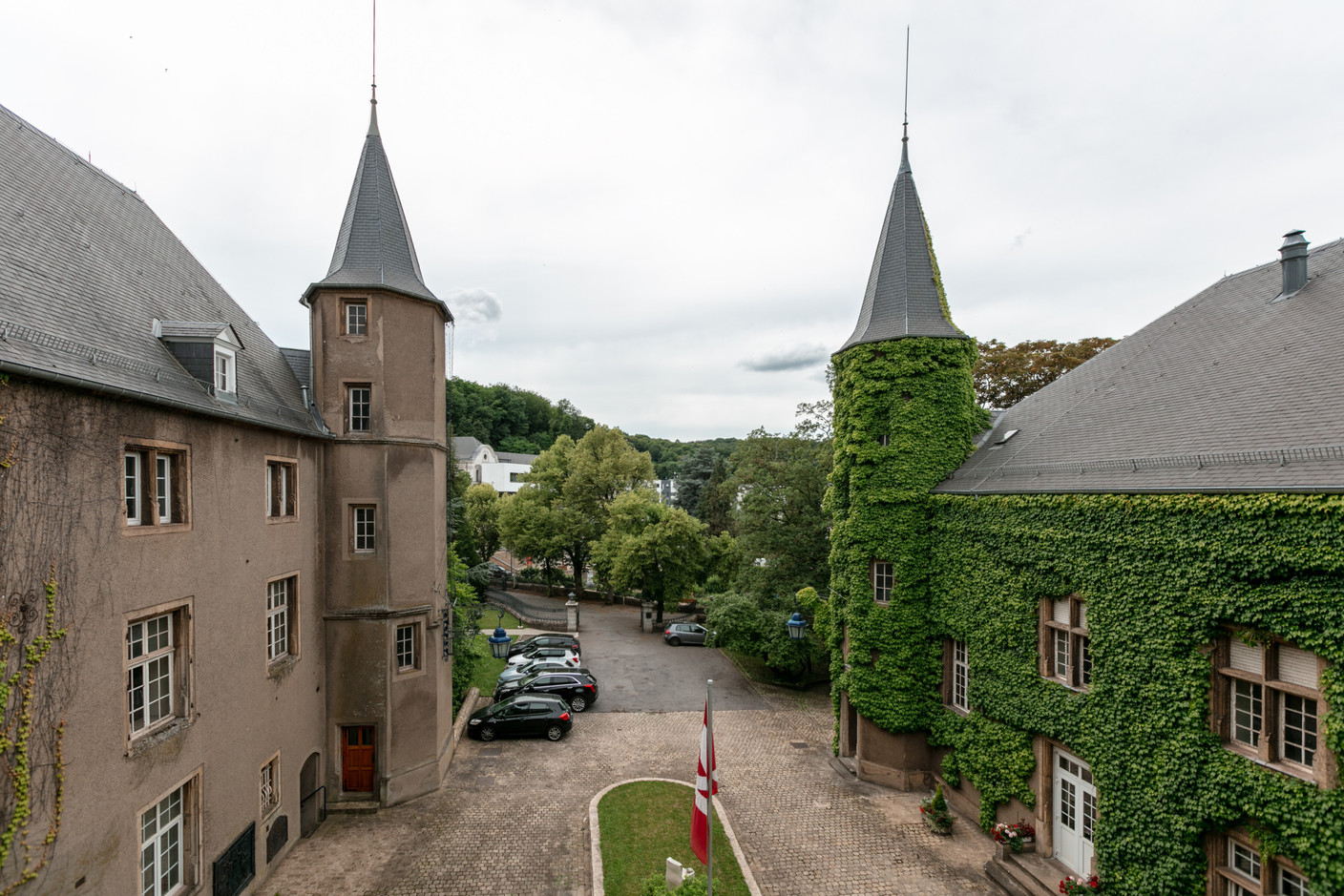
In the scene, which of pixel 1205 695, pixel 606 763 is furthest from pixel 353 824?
pixel 1205 695

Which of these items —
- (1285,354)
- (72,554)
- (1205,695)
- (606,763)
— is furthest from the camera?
(606,763)

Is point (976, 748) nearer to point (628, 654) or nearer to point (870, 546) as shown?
point (870, 546)

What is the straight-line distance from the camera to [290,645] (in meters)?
13.6

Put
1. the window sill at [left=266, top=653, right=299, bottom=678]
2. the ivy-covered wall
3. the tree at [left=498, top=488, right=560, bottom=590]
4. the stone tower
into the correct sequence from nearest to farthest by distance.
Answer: the ivy-covered wall, the window sill at [left=266, top=653, right=299, bottom=678], the stone tower, the tree at [left=498, top=488, right=560, bottom=590]

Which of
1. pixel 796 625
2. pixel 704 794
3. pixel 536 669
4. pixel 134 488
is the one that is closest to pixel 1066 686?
pixel 704 794

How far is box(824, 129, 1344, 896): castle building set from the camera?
8.58 m

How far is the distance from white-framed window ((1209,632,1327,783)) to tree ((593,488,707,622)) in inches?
1011

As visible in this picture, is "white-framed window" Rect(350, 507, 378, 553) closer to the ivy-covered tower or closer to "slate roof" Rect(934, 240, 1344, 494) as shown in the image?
the ivy-covered tower

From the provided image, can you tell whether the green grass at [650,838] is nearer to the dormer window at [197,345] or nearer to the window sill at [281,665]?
the window sill at [281,665]

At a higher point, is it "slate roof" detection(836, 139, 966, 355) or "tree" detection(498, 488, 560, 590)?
"slate roof" detection(836, 139, 966, 355)

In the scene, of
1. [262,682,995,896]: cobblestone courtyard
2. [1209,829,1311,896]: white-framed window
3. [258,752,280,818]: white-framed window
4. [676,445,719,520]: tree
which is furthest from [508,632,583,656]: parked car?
[676,445,719,520]: tree

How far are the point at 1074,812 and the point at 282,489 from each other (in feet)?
59.9

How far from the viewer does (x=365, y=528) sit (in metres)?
15.4

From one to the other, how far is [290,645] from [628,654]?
1854 cm
